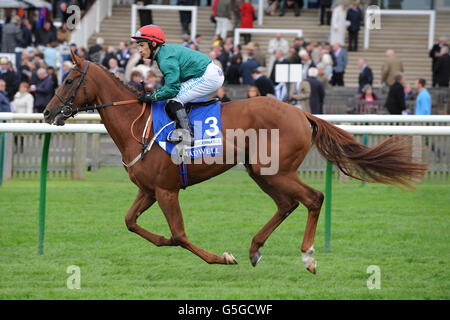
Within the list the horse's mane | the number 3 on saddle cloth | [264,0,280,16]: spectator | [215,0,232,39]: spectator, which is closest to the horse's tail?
the number 3 on saddle cloth

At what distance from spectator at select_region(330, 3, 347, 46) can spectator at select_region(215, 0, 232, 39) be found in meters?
2.70

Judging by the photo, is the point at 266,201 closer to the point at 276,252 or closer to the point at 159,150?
the point at 276,252

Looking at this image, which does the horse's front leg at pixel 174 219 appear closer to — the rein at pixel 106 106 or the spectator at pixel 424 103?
the rein at pixel 106 106

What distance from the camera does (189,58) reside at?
6414 millimetres

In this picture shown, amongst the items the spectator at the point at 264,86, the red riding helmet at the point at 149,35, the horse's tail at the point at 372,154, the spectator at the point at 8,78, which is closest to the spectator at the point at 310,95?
the spectator at the point at 264,86

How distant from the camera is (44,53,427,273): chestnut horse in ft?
20.6

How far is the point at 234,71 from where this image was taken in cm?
1731

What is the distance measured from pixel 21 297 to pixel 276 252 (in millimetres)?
2471

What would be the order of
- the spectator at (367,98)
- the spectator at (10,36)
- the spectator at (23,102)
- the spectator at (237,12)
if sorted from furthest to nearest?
1. the spectator at (237,12)
2. the spectator at (10,36)
3. the spectator at (367,98)
4. the spectator at (23,102)

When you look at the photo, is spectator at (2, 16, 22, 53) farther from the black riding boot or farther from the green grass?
the black riding boot

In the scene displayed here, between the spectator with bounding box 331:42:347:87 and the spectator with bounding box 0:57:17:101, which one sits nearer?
the spectator with bounding box 0:57:17:101

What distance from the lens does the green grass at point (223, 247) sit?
5.85 metres

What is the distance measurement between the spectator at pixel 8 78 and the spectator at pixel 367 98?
6822 millimetres
